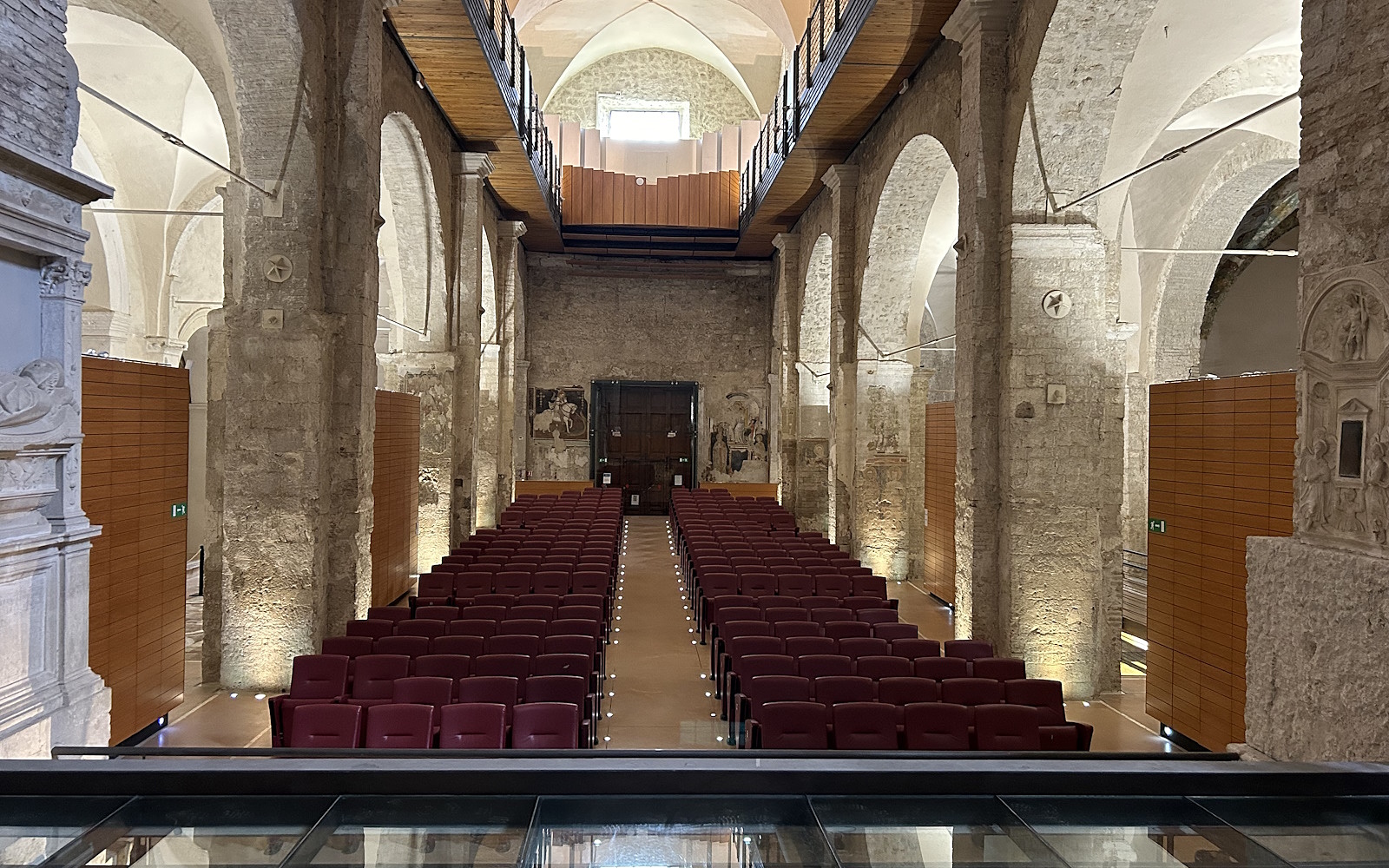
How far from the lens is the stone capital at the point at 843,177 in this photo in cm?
1391

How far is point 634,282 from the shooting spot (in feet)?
79.3

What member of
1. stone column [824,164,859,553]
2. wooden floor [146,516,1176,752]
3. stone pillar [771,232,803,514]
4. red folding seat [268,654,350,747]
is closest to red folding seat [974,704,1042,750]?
wooden floor [146,516,1176,752]

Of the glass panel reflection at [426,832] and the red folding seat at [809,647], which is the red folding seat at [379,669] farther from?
the glass panel reflection at [426,832]

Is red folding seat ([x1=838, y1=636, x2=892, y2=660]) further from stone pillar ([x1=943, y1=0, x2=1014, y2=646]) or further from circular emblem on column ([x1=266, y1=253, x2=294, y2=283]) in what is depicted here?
circular emblem on column ([x1=266, y1=253, x2=294, y2=283])

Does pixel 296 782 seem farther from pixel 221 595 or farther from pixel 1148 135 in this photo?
pixel 1148 135

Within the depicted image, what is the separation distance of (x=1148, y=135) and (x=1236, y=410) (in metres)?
4.66

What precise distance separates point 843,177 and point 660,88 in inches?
575

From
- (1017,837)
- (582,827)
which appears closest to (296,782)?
(582,827)

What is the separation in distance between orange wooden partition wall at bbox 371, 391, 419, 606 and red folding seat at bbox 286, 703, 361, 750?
462cm

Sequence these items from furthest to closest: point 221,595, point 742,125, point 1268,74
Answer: point 742,125 < point 1268,74 < point 221,595

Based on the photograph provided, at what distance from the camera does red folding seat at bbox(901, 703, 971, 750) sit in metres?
5.25

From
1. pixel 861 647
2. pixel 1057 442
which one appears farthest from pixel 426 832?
pixel 1057 442

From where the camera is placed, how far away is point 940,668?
251 inches

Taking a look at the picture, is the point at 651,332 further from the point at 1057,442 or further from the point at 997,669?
the point at 997,669
